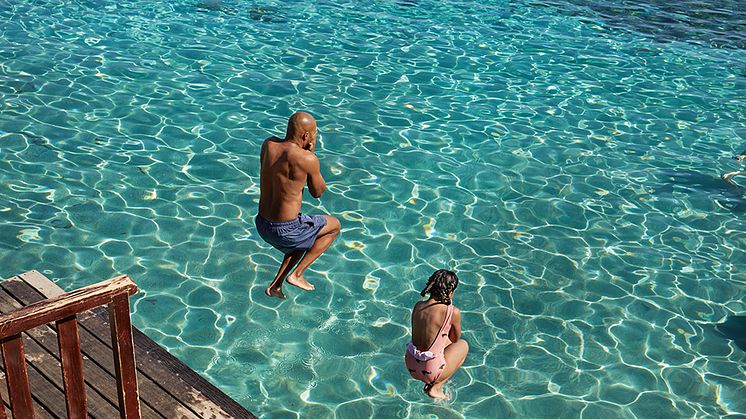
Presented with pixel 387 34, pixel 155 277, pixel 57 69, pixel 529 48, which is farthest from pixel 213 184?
pixel 529 48

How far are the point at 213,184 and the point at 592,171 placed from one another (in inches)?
213

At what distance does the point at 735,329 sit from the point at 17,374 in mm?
7117

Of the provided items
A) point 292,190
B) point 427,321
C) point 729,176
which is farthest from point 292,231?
point 729,176

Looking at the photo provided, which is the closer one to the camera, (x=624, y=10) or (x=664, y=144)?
(x=664, y=144)

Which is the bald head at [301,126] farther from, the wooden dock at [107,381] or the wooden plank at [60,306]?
the wooden plank at [60,306]

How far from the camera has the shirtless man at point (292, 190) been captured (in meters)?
6.70

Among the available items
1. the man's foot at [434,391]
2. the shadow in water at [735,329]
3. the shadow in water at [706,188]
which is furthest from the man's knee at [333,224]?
the shadow in water at [706,188]

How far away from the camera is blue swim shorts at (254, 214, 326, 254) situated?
6.96 m

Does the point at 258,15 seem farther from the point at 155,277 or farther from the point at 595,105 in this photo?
the point at 155,277

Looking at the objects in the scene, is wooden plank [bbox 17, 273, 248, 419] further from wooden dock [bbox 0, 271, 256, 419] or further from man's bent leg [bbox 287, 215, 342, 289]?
man's bent leg [bbox 287, 215, 342, 289]

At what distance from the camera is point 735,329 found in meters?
8.16

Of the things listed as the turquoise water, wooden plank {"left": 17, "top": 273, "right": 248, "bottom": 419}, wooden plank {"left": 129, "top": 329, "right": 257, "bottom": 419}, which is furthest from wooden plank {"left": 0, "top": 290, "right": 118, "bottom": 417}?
the turquoise water

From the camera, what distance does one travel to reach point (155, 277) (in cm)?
824

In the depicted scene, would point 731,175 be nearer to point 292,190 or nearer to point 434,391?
point 434,391
